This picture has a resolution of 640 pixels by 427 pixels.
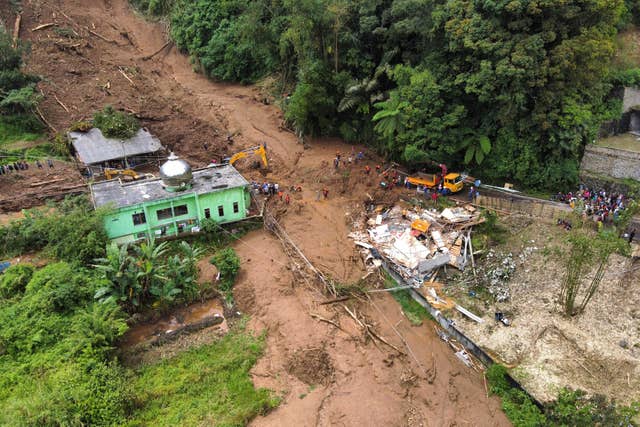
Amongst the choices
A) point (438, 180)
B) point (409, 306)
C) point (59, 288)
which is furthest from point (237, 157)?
point (409, 306)

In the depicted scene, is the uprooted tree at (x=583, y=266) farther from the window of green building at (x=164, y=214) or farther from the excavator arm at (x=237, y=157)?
the excavator arm at (x=237, y=157)

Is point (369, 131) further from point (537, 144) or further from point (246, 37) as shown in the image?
point (246, 37)

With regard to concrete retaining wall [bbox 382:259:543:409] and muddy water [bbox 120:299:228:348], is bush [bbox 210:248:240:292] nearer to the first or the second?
muddy water [bbox 120:299:228:348]

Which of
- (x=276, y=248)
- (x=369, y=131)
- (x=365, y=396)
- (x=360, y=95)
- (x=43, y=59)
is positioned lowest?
(x=365, y=396)

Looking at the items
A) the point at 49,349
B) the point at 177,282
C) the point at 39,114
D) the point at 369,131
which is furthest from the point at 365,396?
the point at 39,114

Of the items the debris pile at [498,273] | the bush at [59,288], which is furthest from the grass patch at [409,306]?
the bush at [59,288]

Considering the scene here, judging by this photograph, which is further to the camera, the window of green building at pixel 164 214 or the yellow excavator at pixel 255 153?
the yellow excavator at pixel 255 153

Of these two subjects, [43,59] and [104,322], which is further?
[43,59]

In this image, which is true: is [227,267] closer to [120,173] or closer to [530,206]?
[120,173]
